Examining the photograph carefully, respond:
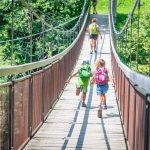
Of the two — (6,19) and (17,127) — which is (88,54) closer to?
(6,19)

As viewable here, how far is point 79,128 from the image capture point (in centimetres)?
985

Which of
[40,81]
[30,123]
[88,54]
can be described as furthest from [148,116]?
[88,54]

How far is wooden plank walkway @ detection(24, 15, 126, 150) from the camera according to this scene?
27.0ft

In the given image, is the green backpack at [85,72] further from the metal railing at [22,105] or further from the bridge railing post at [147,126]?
the bridge railing post at [147,126]

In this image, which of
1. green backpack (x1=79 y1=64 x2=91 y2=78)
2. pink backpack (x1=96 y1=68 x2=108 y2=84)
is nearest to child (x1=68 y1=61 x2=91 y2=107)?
green backpack (x1=79 y1=64 x2=91 y2=78)

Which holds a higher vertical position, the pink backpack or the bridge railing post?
the bridge railing post

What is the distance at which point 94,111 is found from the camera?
11984 millimetres

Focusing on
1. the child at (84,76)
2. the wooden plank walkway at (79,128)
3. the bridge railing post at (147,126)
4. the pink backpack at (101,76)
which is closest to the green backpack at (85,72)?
the child at (84,76)

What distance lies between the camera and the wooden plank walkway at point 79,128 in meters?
8.24

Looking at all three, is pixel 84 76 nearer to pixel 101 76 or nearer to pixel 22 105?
pixel 101 76

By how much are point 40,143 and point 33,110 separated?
0.44 metres

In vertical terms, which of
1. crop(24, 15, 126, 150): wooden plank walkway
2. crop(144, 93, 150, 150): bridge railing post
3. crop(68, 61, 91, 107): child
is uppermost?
crop(144, 93, 150, 150): bridge railing post

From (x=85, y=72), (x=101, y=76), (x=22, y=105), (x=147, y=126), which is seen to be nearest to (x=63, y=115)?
(x=101, y=76)

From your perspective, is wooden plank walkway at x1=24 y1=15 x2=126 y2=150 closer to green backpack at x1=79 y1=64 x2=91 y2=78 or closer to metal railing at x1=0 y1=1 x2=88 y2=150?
metal railing at x1=0 y1=1 x2=88 y2=150
